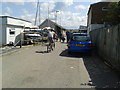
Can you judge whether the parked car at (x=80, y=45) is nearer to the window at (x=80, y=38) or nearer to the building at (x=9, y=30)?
the window at (x=80, y=38)

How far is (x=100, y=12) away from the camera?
29875mm

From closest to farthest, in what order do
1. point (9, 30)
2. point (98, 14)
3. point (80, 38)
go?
point (80, 38) → point (9, 30) → point (98, 14)

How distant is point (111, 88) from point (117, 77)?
1.28 metres

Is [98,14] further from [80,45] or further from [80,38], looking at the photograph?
[80,45]

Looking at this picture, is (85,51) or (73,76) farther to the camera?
(85,51)

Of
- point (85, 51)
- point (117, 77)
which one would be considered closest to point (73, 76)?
point (117, 77)

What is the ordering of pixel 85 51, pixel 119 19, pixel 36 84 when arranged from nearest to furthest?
1. pixel 36 84
2. pixel 85 51
3. pixel 119 19

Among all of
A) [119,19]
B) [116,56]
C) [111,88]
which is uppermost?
[119,19]

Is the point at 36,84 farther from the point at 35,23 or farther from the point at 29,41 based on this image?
the point at 35,23

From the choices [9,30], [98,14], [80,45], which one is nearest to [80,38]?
[80,45]

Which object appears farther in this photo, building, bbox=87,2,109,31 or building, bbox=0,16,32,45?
building, bbox=87,2,109,31

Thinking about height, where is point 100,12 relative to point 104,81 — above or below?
above

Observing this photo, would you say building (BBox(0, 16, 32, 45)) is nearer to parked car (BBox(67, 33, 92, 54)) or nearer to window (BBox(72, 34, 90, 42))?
window (BBox(72, 34, 90, 42))

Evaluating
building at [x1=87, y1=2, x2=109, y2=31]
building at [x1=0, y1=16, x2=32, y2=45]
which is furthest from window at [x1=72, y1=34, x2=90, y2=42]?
building at [x1=87, y1=2, x2=109, y2=31]
